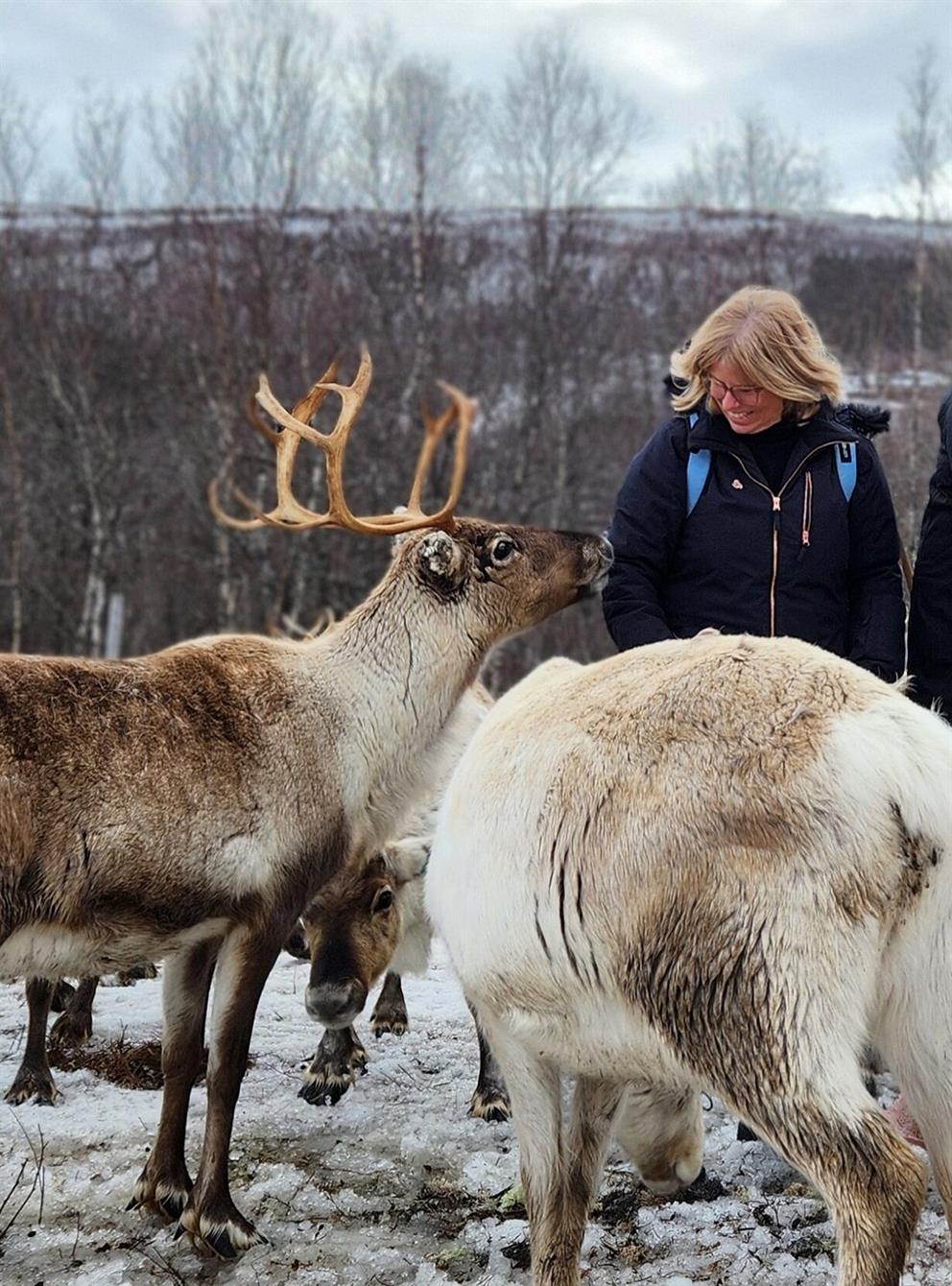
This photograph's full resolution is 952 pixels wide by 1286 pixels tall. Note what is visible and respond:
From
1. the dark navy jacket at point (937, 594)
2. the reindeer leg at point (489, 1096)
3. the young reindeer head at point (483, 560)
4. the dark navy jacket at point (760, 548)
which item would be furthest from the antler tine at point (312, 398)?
the reindeer leg at point (489, 1096)

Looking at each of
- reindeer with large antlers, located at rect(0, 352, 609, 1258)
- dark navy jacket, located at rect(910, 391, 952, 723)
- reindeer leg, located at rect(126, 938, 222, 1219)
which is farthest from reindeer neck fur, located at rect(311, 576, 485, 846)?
dark navy jacket, located at rect(910, 391, 952, 723)

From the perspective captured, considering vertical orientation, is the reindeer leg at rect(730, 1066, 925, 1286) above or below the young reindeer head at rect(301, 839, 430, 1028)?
above

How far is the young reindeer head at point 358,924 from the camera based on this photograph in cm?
390

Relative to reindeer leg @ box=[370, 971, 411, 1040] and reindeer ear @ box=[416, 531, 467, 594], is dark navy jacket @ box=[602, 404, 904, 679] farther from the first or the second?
reindeer leg @ box=[370, 971, 411, 1040]

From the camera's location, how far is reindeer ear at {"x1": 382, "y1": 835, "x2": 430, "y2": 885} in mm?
4535

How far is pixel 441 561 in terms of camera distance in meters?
4.08

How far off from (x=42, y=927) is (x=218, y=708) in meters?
0.75

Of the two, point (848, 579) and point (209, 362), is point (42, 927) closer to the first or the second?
point (848, 579)

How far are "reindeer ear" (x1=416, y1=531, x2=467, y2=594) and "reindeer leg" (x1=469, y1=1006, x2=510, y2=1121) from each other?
1.41m

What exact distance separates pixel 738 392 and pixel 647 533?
0.46 metres

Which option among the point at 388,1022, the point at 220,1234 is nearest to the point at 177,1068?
the point at 220,1234

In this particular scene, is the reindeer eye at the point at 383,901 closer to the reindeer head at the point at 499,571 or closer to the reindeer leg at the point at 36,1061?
the reindeer head at the point at 499,571

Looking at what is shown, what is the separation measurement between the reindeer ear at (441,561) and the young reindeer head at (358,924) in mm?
933

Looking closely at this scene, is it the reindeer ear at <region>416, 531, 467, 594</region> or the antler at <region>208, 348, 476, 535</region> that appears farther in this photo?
the antler at <region>208, 348, 476, 535</region>
